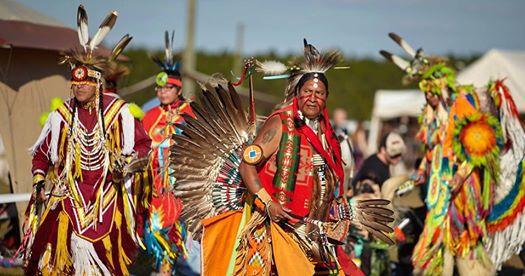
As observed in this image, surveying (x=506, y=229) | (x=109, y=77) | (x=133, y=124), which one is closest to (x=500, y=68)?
(x=506, y=229)

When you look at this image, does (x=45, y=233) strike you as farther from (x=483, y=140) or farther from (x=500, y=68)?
(x=500, y=68)

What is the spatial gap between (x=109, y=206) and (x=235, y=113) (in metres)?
1.15

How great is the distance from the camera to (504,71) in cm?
1502

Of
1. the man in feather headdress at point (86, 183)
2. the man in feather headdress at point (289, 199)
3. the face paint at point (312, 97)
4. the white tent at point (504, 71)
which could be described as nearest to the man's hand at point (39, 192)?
the man in feather headdress at point (86, 183)

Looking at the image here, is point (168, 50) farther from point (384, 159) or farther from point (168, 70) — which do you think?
point (384, 159)

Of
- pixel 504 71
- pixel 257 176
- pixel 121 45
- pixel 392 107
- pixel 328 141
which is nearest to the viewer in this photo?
pixel 257 176

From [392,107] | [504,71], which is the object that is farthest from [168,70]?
[392,107]

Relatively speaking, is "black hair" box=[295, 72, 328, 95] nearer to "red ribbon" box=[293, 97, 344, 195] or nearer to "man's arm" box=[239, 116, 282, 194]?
"red ribbon" box=[293, 97, 344, 195]

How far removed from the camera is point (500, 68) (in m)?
15.2

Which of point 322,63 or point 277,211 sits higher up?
point 322,63

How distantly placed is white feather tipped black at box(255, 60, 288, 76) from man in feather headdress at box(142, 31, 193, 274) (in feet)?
4.46

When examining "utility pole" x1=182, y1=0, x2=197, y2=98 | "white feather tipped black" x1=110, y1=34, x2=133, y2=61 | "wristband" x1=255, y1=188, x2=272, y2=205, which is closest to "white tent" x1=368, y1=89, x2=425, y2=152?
"utility pole" x1=182, y1=0, x2=197, y2=98

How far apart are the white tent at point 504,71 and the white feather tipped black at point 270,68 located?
10.3 m

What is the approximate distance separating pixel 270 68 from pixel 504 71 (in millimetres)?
11274
